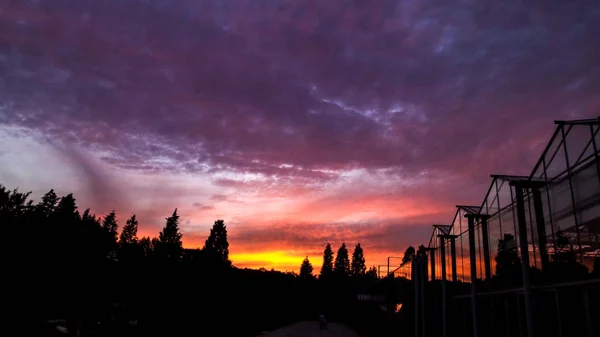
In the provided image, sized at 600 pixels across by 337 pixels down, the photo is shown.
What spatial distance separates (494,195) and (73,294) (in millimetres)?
31669

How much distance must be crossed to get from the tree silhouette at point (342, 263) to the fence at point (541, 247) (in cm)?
12161

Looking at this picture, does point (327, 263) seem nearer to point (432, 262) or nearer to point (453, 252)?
point (432, 262)

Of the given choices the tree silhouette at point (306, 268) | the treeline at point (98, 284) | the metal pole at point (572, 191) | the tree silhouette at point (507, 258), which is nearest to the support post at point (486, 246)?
the tree silhouette at point (507, 258)

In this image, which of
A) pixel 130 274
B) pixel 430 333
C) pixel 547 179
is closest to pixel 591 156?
pixel 547 179

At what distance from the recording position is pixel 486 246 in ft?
64.0

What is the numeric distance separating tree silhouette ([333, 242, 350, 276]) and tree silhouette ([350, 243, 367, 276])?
160 centimetres

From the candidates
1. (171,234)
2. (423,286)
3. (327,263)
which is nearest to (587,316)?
(423,286)

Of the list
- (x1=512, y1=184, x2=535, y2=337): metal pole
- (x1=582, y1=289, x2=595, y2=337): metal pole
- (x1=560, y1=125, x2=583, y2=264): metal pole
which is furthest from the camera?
(x1=512, y1=184, x2=535, y2=337): metal pole

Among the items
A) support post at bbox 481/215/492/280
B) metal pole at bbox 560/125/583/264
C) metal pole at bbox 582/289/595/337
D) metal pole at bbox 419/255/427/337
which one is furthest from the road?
metal pole at bbox 560/125/583/264

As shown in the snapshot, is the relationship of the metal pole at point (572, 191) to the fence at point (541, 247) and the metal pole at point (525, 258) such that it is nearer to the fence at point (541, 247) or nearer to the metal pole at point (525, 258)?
the fence at point (541, 247)

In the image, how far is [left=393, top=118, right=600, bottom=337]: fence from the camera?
456 inches

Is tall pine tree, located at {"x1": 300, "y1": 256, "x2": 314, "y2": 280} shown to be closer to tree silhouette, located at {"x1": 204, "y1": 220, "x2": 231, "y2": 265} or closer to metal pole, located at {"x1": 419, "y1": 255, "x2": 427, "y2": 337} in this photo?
tree silhouette, located at {"x1": 204, "y1": 220, "x2": 231, "y2": 265}

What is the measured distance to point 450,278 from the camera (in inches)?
1000

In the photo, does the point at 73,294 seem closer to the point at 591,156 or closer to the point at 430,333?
the point at 430,333
